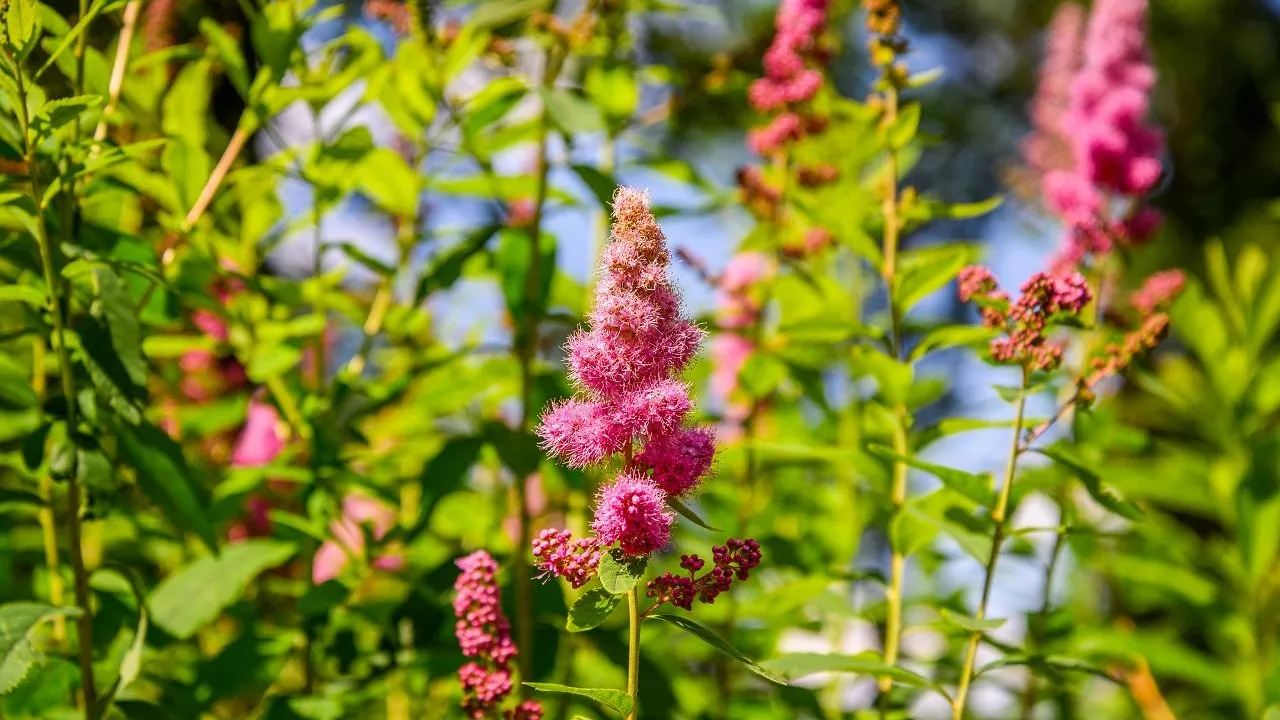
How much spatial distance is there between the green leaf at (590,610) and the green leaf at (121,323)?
0.68m

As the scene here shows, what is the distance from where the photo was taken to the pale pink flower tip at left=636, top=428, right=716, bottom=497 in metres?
0.94

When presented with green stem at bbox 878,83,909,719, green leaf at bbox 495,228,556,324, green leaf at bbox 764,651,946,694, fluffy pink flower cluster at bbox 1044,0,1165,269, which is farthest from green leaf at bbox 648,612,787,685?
fluffy pink flower cluster at bbox 1044,0,1165,269

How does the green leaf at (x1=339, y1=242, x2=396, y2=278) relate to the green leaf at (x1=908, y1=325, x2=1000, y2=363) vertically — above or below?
above

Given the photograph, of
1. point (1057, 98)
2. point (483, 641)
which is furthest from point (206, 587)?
point (1057, 98)

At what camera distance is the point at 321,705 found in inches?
57.6

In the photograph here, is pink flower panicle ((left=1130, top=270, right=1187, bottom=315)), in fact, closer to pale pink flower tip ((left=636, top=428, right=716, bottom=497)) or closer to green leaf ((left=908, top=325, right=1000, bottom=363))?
green leaf ((left=908, top=325, right=1000, bottom=363))

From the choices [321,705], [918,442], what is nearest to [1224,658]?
[918,442]

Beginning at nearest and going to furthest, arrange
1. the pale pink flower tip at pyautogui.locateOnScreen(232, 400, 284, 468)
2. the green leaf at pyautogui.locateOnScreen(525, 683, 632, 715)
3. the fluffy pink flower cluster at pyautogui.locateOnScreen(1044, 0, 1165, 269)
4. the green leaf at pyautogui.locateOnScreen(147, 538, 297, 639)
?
the green leaf at pyautogui.locateOnScreen(525, 683, 632, 715) < the green leaf at pyautogui.locateOnScreen(147, 538, 297, 639) < the pale pink flower tip at pyautogui.locateOnScreen(232, 400, 284, 468) < the fluffy pink flower cluster at pyautogui.locateOnScreen(1044, 0, 1165, 269)

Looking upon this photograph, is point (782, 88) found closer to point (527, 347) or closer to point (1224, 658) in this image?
point (527, 347)

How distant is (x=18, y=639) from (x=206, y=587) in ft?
1.42

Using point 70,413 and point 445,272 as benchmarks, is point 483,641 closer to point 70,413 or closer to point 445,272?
point 70,413

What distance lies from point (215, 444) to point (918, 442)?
1.69 m

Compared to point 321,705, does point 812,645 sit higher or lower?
lower

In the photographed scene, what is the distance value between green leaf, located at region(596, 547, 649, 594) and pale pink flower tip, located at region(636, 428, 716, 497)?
7cm
